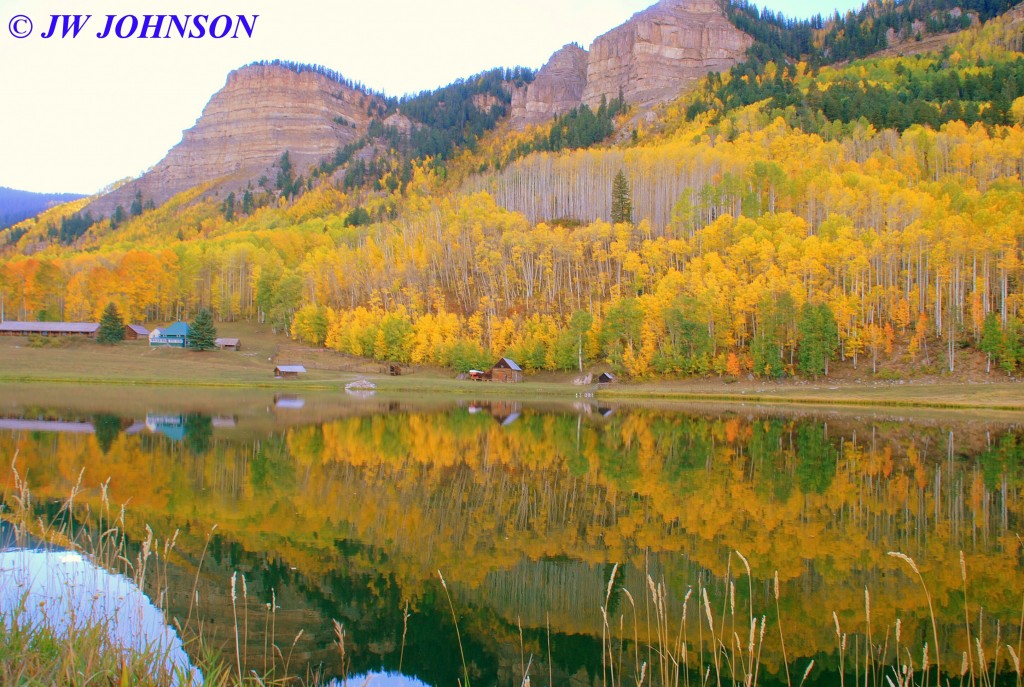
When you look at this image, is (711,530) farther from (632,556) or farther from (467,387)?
(467,387)

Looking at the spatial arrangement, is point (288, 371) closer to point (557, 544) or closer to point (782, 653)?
point (557, 544)

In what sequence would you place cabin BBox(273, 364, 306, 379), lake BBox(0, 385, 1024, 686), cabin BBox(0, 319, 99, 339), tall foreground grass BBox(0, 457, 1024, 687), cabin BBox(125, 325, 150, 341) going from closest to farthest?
A: tall foreground grass BBox(0, 457, 1024, 687), lake BBox(0, 385, 1024, 686), cabin BBox(273, 364, 306, 379), cabin BBox(0, 319, 99, 339), cabin BBox(125, 325, 150, 341)

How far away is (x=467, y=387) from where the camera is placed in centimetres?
7331

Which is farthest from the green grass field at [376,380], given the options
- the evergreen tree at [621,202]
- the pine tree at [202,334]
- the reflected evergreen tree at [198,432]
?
the evergreen tree at [621,202]

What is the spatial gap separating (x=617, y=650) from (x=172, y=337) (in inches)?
3789

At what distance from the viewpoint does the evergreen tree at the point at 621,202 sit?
10731 cm

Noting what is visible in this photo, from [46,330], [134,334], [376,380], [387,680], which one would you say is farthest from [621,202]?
[387,680]

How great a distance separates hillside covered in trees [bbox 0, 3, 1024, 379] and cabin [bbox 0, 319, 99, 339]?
1458cm

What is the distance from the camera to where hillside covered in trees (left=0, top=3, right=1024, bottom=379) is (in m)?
74.4

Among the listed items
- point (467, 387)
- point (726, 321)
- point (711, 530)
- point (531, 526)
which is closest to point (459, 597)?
point (531, 526)

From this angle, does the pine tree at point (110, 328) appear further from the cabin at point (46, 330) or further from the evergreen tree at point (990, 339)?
the evergreen tree at point (990, 339)

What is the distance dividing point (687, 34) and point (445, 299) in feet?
428

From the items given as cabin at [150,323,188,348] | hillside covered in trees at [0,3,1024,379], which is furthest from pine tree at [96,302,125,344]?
hillside covered in trees at [0,3,1024,379]

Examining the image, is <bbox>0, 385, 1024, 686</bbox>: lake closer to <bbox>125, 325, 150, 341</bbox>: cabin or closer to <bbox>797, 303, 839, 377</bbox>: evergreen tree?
<bbox>797, 303, 839, 377</bbox>: evergreen tree
